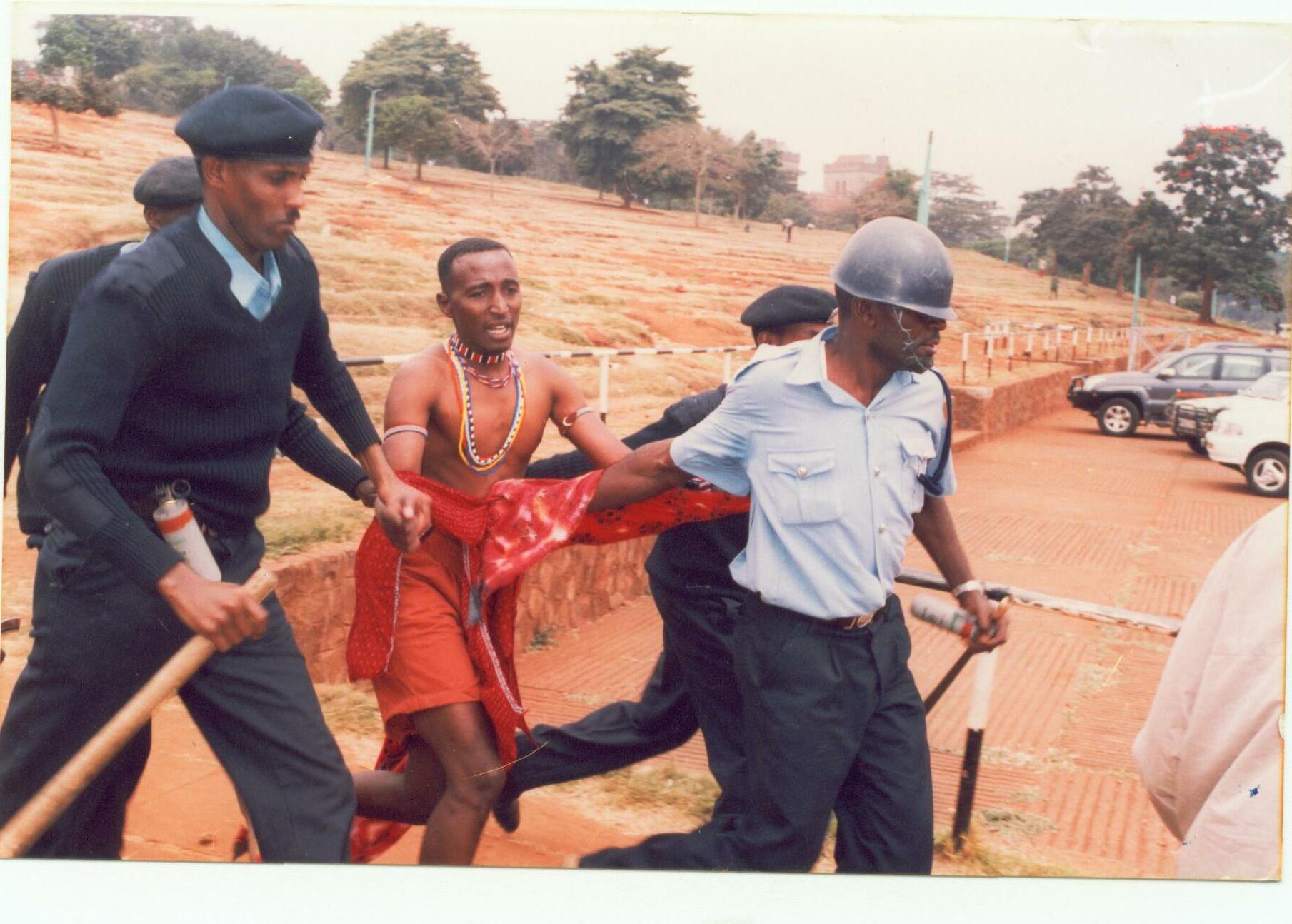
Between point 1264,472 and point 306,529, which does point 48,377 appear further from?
point 1264,472

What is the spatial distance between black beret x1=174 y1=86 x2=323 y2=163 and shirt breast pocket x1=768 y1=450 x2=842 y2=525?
4.02ft

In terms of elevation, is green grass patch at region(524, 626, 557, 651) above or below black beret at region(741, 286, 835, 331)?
below

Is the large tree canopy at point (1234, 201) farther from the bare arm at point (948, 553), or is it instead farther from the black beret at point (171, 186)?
the black beret at point (171, 186)

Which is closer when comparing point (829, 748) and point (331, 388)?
point (829, 748)

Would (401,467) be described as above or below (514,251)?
below

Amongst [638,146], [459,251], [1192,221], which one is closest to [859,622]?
[459,251]

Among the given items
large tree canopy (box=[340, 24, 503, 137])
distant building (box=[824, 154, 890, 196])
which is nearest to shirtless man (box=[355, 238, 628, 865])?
large tree canopy (box=[340, 24, 503, 137])

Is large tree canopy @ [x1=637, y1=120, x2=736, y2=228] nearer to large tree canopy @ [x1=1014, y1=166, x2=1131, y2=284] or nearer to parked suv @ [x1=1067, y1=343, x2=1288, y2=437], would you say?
large tree canopy @ [x1=1014, y1=166, x2=1131, y2=284]

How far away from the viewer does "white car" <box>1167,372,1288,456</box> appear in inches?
577

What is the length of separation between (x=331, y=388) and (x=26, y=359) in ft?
2.12

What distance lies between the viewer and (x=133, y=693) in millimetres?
2695

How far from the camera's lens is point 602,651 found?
685cm

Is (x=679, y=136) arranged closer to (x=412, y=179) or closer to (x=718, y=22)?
(x=412, y=179)

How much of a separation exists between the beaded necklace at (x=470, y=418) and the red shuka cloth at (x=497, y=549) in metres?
0.10
